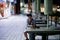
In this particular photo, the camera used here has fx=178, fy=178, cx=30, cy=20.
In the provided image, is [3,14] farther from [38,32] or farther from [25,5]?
[38,32]

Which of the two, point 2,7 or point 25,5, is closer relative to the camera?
point 2,7

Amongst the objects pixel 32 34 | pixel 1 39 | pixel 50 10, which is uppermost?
pixel 50 10

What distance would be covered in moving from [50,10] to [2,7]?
20.6 metres

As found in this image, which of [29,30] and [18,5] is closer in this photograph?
[29,30]

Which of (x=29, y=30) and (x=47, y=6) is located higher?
(x=47, y=6)

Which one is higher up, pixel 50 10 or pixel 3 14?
pixel 50 10

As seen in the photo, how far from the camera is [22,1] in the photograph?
40.8m

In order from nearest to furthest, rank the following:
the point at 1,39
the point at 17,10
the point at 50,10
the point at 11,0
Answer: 1. the point at 50,10
2. the point at 1,39
3. the point at 11,0
4. the point at 17,10

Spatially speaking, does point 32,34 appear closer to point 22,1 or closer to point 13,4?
point 13,4

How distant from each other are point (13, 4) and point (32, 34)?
102ft

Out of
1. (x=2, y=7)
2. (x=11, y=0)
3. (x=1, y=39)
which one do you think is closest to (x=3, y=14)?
(x=2, y=7)

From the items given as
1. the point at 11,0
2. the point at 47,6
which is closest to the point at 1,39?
the point at 47,6

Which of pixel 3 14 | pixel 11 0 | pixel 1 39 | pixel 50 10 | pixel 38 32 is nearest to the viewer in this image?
pixel 38 32

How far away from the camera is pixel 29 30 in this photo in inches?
271
